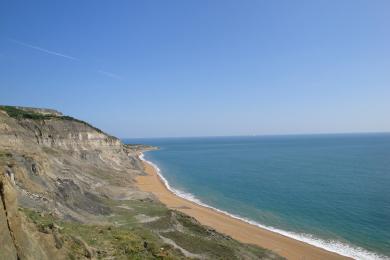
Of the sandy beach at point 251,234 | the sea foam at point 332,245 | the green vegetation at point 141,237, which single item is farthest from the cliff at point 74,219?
the sea foam at point 332,245

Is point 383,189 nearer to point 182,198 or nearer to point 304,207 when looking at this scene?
point 304,207

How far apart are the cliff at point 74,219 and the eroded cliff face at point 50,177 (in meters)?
0.04

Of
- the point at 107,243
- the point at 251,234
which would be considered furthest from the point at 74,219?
the point at 251,234

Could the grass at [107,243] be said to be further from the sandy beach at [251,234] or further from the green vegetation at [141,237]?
the sandy beach at [251,234]

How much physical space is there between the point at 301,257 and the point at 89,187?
92.1 feet

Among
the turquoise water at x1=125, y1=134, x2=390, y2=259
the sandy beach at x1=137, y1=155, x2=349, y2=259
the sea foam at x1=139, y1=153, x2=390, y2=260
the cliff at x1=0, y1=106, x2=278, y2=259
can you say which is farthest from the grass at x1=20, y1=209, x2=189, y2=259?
the turquoise water at x1=125, y1=134, x2=390, y2=259

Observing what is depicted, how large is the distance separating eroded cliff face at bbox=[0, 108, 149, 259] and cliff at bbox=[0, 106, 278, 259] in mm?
38

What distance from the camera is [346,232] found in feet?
126

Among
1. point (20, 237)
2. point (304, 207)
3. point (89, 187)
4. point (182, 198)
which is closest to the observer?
point (20, 237)

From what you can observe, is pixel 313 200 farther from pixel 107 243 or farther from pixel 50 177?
pixel 107 243

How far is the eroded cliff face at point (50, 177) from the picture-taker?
1296cm

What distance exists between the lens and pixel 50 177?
119ft

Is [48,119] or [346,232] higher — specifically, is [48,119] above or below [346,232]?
above

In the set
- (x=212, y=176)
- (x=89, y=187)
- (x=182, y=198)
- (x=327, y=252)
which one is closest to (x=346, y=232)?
(x=327, y=252)
